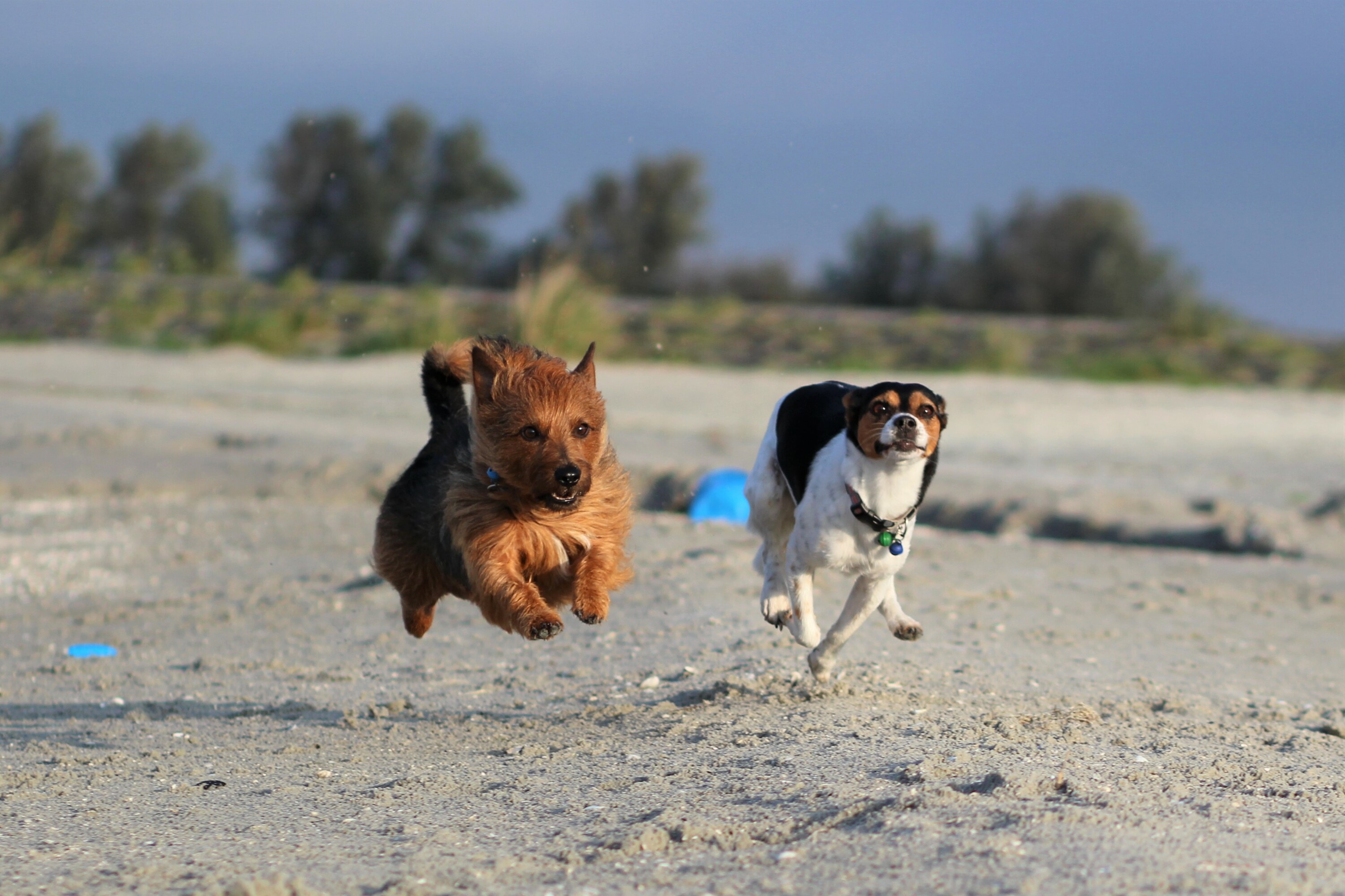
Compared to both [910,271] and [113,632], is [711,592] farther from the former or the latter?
[910,271]

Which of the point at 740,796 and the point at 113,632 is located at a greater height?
the point at 740,796

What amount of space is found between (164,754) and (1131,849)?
3.72 m

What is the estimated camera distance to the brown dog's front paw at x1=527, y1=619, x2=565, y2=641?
4.45 metres

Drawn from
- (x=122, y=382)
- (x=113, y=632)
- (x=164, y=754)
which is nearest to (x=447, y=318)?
(x=122, y=382)

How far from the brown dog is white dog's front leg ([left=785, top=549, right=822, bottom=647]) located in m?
0.61

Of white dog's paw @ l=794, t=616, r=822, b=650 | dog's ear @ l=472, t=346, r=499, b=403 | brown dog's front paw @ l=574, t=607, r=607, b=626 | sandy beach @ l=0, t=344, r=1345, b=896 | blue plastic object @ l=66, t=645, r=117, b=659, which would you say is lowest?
blue plastic object @ l=66, t=645, r=117, b=659

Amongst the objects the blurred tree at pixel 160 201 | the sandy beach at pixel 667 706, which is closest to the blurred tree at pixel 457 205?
the blurred tree at pixel 160 201

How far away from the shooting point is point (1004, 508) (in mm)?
12297

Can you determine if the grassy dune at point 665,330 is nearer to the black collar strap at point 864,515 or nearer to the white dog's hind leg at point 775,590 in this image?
the white dog's hind leg at point 775,590

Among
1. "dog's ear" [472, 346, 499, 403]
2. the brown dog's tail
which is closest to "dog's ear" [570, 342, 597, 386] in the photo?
"dog's ear" [472, 346, 499, 403]

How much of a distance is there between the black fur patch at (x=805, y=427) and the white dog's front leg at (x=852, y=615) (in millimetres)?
393

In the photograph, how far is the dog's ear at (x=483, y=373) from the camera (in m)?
4.74

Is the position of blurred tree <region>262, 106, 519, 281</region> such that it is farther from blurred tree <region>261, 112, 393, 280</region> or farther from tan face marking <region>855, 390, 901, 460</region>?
tan face marking <region>855, 390, 901, 460</region>

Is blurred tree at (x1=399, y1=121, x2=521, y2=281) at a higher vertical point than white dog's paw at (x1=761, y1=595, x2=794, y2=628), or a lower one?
higher
